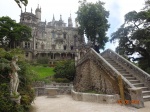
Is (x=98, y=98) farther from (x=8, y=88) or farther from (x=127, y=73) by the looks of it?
(x=8, y=88)

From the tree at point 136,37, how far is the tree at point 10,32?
22.5 meters

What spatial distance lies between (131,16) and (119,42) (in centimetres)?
439

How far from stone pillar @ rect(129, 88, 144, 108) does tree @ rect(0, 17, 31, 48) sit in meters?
35.5

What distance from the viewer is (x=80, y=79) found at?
19250 millimetres

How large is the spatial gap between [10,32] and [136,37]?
27899 millimetres

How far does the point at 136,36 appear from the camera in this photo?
25609 mm

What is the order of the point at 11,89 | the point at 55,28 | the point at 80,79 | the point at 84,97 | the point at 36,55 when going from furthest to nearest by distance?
1. the point at 55,28
2. the point at 36,55
3. the point at 80,79
4. the point at 84,97
5. the point at 11,89

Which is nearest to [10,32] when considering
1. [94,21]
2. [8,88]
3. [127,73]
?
[94,21]

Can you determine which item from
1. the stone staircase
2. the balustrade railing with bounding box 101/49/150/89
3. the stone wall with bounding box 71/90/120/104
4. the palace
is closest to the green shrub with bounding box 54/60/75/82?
the stone staircase

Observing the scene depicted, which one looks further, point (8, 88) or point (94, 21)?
point (94, 21)

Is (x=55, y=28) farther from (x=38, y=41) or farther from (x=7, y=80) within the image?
(x=7, y=80)

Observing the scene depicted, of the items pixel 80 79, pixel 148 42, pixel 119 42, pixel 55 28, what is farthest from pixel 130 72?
pixel 55 28

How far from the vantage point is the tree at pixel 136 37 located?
81.7ft

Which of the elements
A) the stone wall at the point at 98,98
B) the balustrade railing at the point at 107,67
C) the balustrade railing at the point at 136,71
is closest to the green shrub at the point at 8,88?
the stone wall at the point at 98,98
